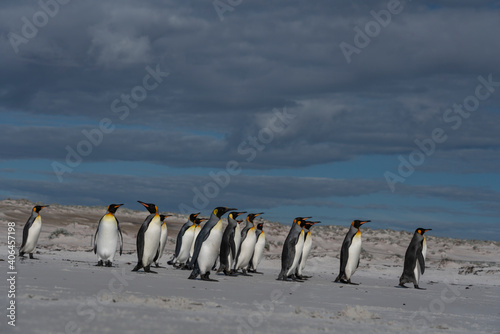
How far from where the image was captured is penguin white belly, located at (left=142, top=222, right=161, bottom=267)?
16.2 meters

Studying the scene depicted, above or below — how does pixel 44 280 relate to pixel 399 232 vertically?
below

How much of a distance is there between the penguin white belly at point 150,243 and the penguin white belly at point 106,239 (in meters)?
1.03

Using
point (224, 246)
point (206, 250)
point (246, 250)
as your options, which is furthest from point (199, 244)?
point (246, 250)

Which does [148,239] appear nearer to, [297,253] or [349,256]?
[297,253]

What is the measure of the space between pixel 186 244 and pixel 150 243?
3263 mm

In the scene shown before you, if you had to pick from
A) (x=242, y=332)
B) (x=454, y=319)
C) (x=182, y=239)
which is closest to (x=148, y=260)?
(x=182, y=239)

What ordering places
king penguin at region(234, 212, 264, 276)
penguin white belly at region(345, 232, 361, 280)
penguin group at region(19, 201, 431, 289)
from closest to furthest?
penguin group at region(19, 201, 431, 289) → penguin white belly at region(345, 232, 361, 280) → king penguin at region(234, 212, 264, 276)

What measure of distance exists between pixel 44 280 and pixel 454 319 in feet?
21.4

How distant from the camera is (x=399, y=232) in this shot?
47125 millimetres

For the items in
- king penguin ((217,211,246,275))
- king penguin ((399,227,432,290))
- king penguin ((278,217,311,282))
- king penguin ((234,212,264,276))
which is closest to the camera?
king penguin ((278,217,311,282))

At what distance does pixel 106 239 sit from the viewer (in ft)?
55.1

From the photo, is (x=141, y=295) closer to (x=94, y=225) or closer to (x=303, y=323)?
(x=303, y=323)

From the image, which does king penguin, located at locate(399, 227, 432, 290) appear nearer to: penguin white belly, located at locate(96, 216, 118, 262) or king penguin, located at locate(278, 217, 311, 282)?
king penguin, located at locate(278, 217, 311, 282)

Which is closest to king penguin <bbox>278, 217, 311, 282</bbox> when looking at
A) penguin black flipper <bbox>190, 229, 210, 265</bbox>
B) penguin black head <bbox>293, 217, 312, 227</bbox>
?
penguin black head <bbox>293, 217, 312, 227</bbox>
